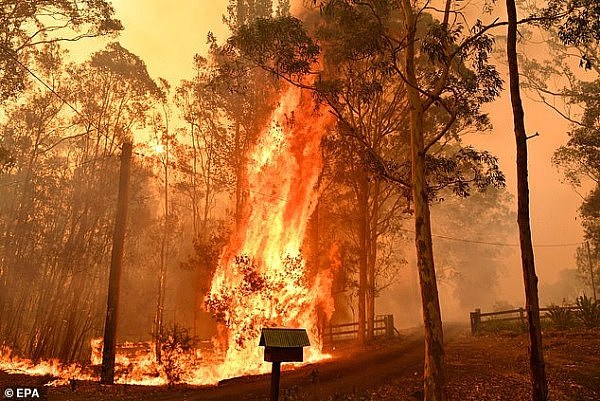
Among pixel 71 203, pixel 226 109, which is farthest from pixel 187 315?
pixel 226 109

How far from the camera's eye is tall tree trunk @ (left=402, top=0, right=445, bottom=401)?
10.1 meters

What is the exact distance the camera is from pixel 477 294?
7481 centimetres

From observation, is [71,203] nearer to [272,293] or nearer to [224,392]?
[272,293]

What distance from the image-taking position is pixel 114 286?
14570 millimetres

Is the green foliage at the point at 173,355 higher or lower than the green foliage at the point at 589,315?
lower

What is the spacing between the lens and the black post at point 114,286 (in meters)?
14.0

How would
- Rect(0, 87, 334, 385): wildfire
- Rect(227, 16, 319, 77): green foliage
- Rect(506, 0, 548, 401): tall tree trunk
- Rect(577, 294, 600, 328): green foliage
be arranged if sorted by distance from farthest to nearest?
Rect(577, 294, 600, 328): green foliage, Rect(0, 87, 334, 385): wildfire, Rect(227, 16, 319, 77): green foliage, Rect(506, 0, 548, 401): tall tree trunk

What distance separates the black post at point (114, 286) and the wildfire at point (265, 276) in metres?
1.37

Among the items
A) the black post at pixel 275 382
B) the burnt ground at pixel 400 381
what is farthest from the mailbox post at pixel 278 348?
the burnt ground at pixel 400 381

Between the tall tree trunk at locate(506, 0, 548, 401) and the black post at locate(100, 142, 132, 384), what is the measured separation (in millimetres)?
11905

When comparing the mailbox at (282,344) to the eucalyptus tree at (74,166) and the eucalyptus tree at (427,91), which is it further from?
the eucalyptus tree at (74,166)

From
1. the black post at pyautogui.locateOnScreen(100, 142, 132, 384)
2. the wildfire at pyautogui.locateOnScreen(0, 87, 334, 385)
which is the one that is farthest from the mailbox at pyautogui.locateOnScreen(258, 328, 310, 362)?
the black post at pyautogui.locateOnScreen(100, 142, 132, 384)

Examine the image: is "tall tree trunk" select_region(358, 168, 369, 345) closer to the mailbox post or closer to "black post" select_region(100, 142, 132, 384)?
"black post" select_region(100, 142, 132, 384)

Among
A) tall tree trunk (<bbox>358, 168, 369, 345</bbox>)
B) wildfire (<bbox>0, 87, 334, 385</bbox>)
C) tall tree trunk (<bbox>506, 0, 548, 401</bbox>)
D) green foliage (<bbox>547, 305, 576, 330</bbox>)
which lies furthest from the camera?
tall tree trunk (<bbox>358, 168, 369, 345</bbox>)
